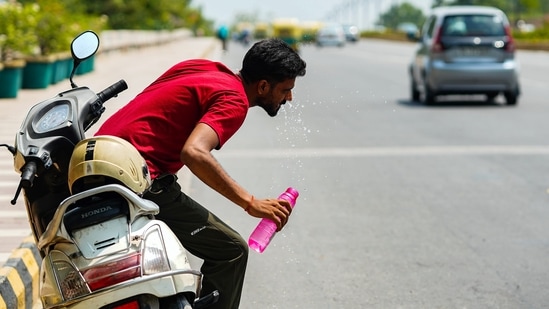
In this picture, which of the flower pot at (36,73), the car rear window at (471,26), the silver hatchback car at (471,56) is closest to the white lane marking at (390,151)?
the silver hatchback car at (471,56)

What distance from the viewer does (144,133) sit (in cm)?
423

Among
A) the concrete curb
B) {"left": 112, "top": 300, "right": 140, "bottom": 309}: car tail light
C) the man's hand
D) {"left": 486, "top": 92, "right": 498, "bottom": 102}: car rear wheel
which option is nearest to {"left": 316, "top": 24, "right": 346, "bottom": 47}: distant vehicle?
{"left": 486, "top": 92, "right": 498, "bottom": 102}: car rear wheel

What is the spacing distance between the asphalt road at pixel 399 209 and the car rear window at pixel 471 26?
2.25 meters

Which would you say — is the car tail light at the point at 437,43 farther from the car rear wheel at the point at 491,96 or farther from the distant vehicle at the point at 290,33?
the distant vehicle at the point at 290,33

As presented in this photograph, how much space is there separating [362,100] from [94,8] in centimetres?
3407

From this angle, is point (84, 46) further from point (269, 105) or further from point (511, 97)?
point (511, 97)

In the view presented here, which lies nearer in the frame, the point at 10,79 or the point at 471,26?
the point at 10,79

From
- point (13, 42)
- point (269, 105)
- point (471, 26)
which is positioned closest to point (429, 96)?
point (471, 26)

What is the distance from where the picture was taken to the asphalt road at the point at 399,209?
6.64m

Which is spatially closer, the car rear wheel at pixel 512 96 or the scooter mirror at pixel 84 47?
the scooter mirror at pixel 84 47

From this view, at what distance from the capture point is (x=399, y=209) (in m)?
9.45

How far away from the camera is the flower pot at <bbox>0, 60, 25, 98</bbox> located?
1947cm

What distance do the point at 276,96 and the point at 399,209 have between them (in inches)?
205

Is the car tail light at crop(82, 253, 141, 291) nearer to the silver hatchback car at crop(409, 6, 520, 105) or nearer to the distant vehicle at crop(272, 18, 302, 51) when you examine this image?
the distant vehicle at crop(272, 18, 302, 51)
